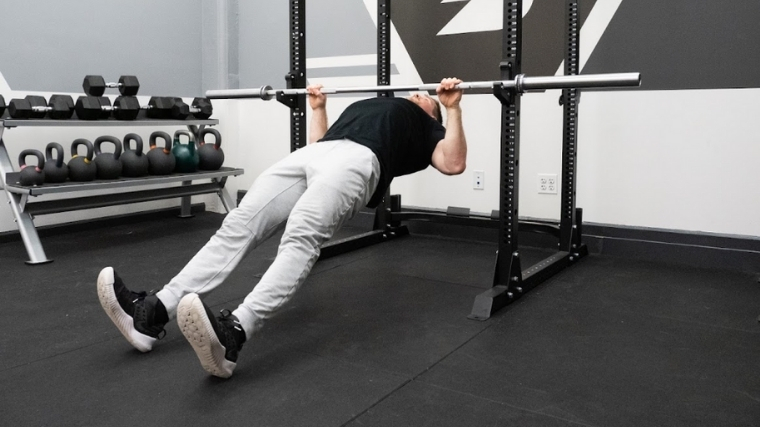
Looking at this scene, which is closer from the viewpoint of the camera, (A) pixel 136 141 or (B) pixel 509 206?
(B) pixel 509 206

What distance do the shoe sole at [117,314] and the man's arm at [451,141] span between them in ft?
3.78

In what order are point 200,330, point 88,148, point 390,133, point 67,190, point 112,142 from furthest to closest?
1. point 112,142
2. point 88,148
3. point 67,190
4. point 390,133
5. point 200,330

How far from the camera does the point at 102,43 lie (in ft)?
13.6

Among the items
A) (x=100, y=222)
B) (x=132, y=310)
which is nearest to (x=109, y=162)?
(x=100, y=222)

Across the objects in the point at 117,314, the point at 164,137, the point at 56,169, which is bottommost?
the point at 117,314

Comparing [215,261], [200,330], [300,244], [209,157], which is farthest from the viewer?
[209,157]

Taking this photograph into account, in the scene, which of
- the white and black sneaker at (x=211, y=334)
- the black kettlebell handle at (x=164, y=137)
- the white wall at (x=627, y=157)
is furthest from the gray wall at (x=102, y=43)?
the white and black sneaker at (x=211, y=334)

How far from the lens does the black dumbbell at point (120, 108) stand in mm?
3617

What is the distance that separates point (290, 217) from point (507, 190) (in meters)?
1.01

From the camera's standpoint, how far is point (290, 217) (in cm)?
191

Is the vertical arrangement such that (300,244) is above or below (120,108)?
below

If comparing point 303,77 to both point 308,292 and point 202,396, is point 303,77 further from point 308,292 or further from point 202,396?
point 202,396

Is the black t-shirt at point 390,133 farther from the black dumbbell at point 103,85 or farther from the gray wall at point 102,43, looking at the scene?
the gray wall at point 102,43

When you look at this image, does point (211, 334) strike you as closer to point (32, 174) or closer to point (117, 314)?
point (117, 314)
